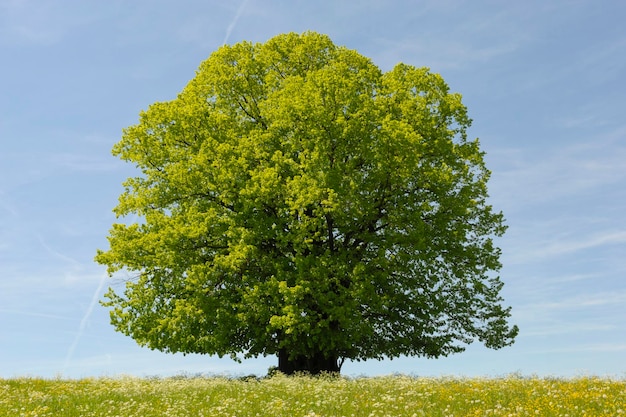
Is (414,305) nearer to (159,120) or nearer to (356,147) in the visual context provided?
(356,147)

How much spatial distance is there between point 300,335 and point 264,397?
8.48 meters

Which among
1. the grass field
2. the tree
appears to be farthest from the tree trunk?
the grass field

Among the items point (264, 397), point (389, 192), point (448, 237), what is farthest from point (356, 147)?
point (264, 397)

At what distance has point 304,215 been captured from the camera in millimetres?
26938

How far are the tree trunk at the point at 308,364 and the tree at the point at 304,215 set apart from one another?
90 millimetres

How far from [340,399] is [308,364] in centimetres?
1196

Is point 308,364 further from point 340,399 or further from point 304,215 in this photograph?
point 340,399

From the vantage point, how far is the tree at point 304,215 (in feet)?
88.8

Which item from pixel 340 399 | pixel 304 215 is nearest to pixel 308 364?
pixel 304 215

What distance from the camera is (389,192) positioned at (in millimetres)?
28672

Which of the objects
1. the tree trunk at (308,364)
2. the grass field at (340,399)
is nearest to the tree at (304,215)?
the tree trunk at (308,364)

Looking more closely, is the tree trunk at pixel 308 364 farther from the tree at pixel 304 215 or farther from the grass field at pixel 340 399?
the grass field at pixel 340 399

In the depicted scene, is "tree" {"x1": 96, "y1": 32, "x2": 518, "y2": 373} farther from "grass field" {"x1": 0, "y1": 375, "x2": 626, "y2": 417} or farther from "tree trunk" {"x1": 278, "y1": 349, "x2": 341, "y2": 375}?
"grass field" {"x1": 0, "y1": 375, "x2": 626, "y2": 417}

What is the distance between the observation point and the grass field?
52.4 feet
